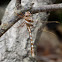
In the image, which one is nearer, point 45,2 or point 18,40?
point 18,40

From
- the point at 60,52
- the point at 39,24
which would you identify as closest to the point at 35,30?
the point at 39,24

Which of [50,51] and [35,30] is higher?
[35,30]

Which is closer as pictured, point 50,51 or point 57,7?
point 50,51

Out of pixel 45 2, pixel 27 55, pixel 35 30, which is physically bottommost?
pixel 27 55

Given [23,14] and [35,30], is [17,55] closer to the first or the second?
[35,30]

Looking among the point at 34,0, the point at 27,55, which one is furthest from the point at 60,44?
the point at 34,0

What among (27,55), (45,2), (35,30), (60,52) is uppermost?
(45,2)

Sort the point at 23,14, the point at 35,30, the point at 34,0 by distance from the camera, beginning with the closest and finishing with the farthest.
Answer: the point at 23,14, the point at 35,30, the point at 34,0

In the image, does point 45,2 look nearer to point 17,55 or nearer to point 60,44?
point 17,55

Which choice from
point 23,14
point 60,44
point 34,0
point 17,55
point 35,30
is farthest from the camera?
point 34,0
